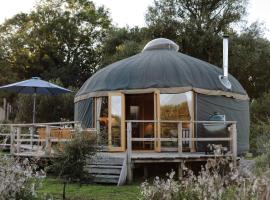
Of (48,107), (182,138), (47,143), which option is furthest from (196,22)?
(47,143)

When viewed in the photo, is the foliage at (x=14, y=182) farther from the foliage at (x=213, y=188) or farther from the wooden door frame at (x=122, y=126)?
the wooden door frame at (x=122, y=126)

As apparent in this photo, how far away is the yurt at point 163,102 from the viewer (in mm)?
11516

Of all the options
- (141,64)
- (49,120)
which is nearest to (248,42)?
(49,120)

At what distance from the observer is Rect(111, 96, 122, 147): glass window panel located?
11.6 metres

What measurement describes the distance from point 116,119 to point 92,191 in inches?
158

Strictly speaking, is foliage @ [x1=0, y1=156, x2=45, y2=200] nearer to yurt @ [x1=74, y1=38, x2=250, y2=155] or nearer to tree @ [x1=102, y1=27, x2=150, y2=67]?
yurt @ [x1=74, y1=38, x2=250, y2=155]

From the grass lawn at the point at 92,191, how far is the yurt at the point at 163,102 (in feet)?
8.66

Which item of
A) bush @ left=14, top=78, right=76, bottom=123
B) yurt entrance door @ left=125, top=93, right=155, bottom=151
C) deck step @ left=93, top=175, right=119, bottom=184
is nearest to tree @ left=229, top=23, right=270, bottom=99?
bush @ left=14, top=78, right=76, bottom=123

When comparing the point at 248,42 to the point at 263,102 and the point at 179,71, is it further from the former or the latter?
the point at 179,71

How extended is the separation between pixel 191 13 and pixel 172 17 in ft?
Answer: 4.63

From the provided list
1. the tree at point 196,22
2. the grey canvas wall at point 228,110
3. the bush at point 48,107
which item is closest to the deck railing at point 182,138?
the grey canvas wall at point 228,110

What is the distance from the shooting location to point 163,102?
11.7 metres

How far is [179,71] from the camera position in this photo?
11.9m

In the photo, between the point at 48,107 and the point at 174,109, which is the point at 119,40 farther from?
the point at 174,109
